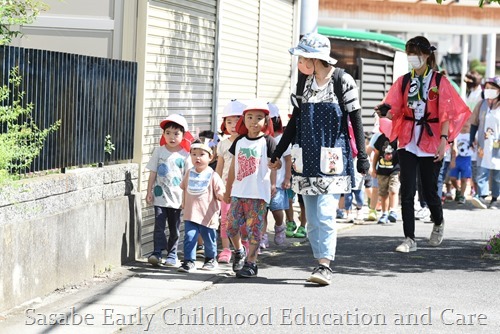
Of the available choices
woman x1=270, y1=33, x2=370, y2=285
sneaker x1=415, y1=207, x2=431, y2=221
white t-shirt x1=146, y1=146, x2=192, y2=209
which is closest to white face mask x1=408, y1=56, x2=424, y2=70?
woman x1=270, y1=33, x2=370, y2=285

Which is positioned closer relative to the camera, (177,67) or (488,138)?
(177,67)

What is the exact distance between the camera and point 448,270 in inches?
428

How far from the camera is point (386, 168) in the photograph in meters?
15.3

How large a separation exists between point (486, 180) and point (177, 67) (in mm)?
7498

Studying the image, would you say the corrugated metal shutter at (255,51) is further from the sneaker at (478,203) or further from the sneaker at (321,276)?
the sneaker at (321,276)

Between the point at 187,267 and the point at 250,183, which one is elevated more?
the point at 250,183

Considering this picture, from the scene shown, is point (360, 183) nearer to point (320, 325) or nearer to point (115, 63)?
point (115, 63)

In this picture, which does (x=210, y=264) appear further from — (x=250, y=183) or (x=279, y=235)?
(x=279, y=235)

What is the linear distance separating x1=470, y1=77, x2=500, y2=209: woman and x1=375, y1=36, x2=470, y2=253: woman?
19.0 ft

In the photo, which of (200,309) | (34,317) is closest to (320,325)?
(200,309)

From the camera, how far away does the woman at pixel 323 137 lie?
10023 mm

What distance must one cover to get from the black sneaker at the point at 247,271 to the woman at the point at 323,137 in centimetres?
58

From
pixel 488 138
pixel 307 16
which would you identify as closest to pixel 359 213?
pixel 307 16

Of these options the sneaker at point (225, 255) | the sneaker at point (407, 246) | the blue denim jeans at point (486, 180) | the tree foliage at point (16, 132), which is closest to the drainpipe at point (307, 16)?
the blue denim jeans at point (486, 180)
